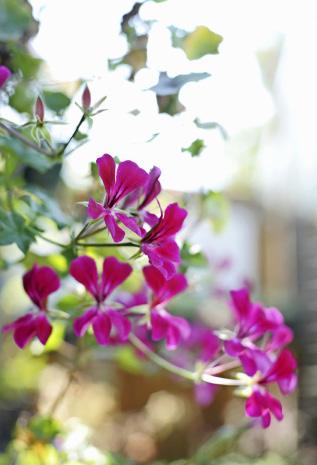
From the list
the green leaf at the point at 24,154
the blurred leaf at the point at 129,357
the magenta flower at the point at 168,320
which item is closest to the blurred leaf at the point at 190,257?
the magenta flower at the point at 168,320

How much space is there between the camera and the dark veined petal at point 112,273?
0.51m

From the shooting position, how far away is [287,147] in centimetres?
397

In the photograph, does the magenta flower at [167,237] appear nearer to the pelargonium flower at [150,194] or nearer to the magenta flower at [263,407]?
the pelargonium flower at [150,194]

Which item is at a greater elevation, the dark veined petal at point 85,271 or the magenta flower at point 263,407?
the dark veined petal at point 85,271

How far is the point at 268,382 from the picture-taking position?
56 cm

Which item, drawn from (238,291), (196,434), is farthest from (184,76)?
(196,434)

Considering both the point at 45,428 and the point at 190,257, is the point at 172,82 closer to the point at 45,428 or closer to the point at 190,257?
the point at 190,257

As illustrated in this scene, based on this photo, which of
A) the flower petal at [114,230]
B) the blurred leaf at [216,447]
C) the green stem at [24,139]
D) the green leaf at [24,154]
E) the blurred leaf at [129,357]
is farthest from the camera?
the blurred leaf at [129,357]

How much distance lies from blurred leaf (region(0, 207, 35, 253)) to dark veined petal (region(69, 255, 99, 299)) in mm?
52

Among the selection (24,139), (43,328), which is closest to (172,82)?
(24,139)

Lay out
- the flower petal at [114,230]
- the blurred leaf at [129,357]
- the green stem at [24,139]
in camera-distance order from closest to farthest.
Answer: the flower petal at [114,230] → the green stem at [24,139] → the blurred leaf at [129,357]

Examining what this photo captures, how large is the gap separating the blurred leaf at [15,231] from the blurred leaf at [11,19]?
237 millimetres

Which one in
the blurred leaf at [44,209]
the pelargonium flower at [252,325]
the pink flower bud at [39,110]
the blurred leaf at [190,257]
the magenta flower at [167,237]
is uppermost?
the pink flower bud at [39,110]

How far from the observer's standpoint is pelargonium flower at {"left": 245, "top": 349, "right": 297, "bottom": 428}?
52 cm
